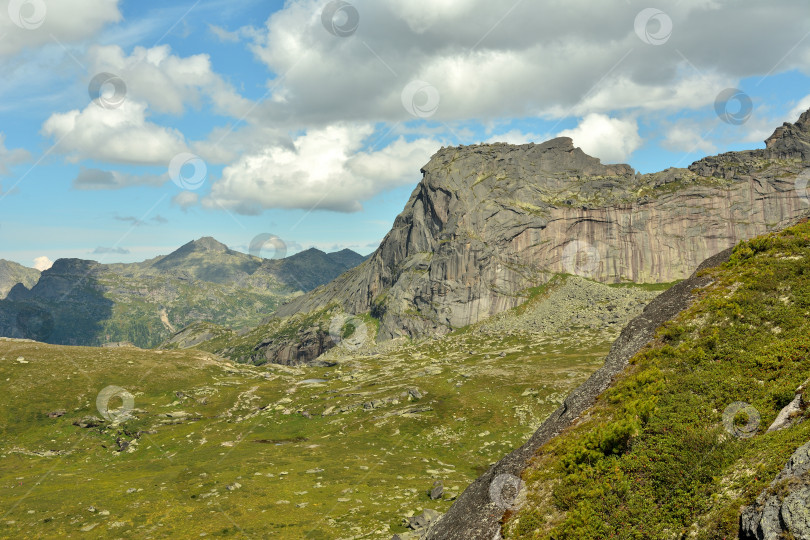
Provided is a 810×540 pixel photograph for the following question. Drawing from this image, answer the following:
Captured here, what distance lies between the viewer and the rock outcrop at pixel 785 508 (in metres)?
10.3

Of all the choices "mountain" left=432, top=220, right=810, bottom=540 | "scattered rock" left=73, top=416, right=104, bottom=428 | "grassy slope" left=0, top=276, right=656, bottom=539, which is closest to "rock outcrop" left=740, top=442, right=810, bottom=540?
"mountain" left=432, top=220, right=810, bottom=540

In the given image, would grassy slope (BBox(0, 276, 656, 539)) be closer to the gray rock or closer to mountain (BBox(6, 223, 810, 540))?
mountain (BBox(6, 223, 810, 540))

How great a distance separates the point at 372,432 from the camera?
8594 cm

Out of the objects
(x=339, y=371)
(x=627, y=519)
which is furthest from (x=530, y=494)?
(x=339, y=371)

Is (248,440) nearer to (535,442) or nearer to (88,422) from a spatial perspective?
(88,422)

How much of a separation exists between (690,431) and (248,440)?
87.0 m

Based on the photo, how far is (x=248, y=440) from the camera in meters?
86.3

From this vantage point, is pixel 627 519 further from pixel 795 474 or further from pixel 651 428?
pixel 795 474

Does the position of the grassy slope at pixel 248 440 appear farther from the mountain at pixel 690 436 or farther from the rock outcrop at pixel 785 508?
the rock outcrop at pixel 785 508

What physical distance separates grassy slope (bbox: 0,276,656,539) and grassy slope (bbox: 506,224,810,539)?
31434mm

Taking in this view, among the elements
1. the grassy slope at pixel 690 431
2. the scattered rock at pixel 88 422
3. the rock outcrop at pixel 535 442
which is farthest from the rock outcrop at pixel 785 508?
the scattered rock at pixel 88 422

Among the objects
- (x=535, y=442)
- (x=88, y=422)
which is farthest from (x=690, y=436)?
(x=88, y=422)

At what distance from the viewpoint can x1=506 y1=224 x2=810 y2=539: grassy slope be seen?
14070 mm

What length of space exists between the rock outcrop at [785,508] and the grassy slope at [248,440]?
125 ft
